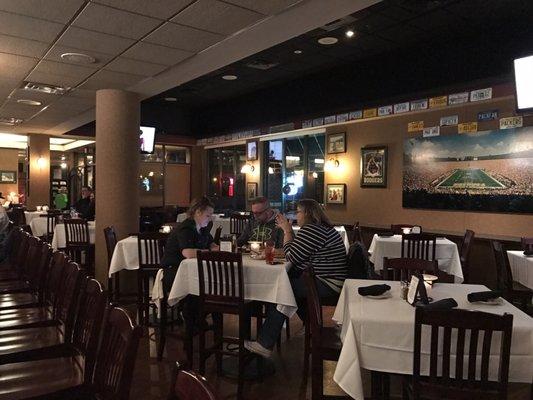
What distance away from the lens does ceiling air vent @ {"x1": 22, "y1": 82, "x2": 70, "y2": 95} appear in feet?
21.0

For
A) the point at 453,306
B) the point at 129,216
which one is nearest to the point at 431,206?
the point at 129,216

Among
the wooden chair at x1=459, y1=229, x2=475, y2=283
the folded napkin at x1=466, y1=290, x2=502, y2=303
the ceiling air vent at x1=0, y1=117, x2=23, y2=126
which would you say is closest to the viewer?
the folded napkin at x1=466, y1=290, x2=502, y2=303

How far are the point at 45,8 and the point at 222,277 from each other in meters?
2.59

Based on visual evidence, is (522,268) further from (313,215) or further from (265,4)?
(265,4)

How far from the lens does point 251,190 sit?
435 inches

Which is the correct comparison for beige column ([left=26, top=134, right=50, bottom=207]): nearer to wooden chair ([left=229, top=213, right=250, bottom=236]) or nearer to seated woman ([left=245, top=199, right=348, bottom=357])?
wooden chair ([left=229, top=213, right=250, bottom=236])

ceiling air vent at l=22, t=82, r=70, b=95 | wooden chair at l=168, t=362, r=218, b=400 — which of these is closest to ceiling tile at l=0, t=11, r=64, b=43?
ceiling air vent at l=22, t=82, r=70, b=95

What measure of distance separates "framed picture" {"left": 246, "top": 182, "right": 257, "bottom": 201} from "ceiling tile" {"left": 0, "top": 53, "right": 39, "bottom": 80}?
589cm

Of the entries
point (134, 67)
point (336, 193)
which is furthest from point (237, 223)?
point (134, 67)

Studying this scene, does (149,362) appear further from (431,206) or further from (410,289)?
(431,206)

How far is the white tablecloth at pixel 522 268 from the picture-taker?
179 inches

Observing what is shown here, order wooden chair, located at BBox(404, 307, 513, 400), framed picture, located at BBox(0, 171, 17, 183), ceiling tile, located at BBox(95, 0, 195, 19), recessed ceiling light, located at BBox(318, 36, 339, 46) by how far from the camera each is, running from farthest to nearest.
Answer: framed picture, located at BBox(0, 171, 17, 183), recessed ceiling light, located at BBox(318, 36, 339, 46), ceiling tile, located at BBox(95, 0, 195, 19), wooden chair, located at BBox(404, 307, 513, 400)

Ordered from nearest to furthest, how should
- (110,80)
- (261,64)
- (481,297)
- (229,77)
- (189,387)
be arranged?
(189,387) → (481,297) → (110,80) → (261,64) → (229,77)

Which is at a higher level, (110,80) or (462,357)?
(110,80)
